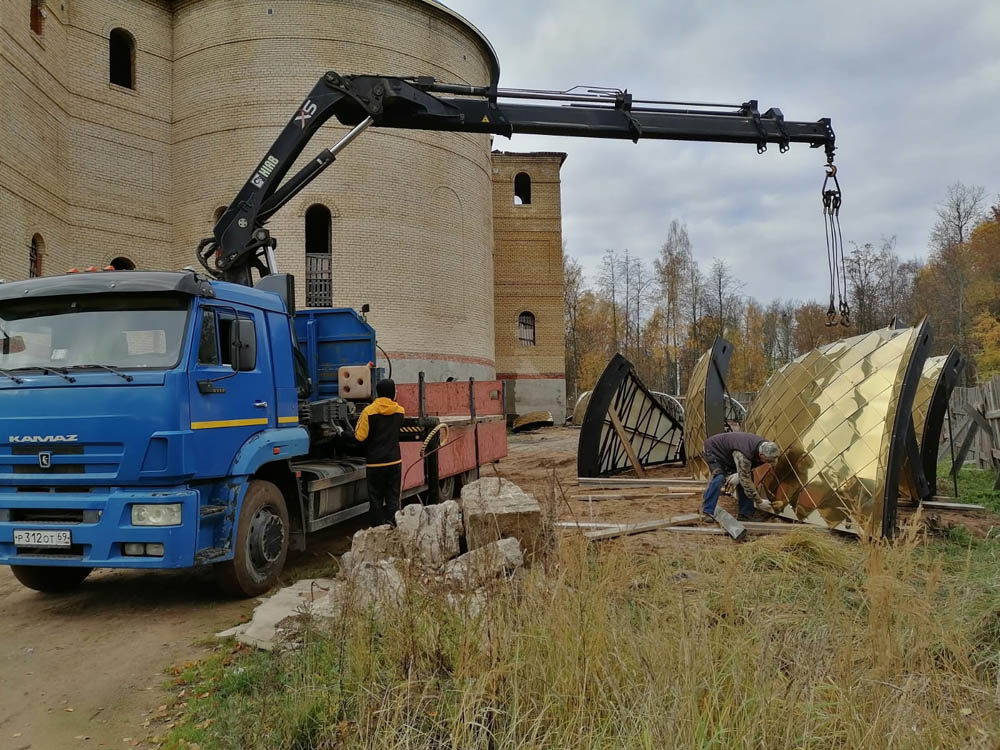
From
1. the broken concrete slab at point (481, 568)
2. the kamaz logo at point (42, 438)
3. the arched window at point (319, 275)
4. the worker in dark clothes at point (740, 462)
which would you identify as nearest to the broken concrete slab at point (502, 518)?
the broken concrete slab at point (481, 568)

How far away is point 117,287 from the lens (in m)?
5.42

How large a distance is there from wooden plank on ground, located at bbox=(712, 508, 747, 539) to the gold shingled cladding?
742 mm

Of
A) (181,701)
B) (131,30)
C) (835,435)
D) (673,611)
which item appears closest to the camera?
(673,611)

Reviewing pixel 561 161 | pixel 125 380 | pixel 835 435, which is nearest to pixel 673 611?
pixel 125 380

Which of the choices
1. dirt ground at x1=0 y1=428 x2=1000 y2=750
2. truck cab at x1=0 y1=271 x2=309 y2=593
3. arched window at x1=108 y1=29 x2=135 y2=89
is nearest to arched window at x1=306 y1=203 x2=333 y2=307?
arched window at x1=108 y1=29 x2=135 y2=89

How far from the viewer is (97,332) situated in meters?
5.44

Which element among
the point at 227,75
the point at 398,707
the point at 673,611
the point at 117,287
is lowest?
the point at 398,707

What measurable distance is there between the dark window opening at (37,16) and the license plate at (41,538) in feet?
57.9

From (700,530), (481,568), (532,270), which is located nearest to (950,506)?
(700,530)

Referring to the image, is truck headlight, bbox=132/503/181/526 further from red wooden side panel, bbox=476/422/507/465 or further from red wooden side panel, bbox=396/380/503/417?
red wooden side panel, bbox=476/422/507/465

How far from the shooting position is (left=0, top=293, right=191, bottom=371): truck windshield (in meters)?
5.38

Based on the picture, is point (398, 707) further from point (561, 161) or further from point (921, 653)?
point (561, 161)

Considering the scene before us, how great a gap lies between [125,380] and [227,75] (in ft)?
60.3

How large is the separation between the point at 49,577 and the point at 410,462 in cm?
369
